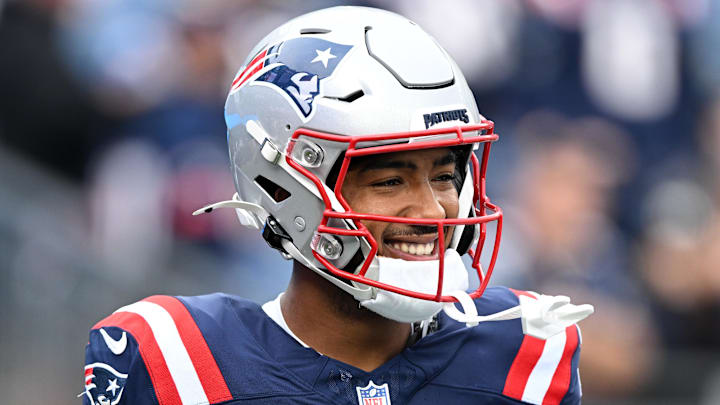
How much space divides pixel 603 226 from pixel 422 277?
2.92 metres

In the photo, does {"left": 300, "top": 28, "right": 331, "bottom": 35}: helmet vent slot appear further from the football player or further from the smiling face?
the smiling face

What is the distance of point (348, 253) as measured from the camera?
201 centimetres

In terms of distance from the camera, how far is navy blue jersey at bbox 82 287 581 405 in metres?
2.01

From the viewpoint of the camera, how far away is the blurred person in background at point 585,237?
14.9 ft

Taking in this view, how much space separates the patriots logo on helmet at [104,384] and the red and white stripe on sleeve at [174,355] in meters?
0.06

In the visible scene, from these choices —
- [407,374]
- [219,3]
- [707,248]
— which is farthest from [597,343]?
[407,374]

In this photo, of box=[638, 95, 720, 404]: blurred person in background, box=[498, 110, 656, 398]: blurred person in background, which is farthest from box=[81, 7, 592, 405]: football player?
box=[638, 95, 720, 404]: blurred person in background

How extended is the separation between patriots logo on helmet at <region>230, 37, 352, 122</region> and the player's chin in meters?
0.29

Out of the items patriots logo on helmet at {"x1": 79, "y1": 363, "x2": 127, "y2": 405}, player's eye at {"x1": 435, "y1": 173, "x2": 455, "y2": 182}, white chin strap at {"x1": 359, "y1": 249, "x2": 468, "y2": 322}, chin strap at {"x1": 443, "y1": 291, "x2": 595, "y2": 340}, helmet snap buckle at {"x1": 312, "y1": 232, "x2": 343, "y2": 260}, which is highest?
player's eye at {"x1": 435, "y1": 173, "x2": 455, "y2": 182}

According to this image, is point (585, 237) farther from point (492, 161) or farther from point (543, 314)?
point (543, 314)

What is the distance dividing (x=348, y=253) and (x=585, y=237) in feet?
9.34

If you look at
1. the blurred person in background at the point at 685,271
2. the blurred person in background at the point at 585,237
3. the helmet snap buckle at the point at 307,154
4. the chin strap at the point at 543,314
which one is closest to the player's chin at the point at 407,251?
the chin strap at the point at 543,314

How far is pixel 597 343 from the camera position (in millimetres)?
4523

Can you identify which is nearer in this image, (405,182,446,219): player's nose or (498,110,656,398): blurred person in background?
(405,182,446,219): player's nose
